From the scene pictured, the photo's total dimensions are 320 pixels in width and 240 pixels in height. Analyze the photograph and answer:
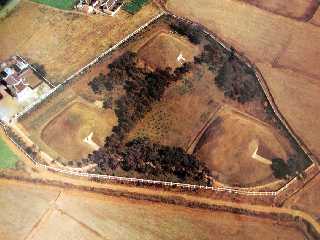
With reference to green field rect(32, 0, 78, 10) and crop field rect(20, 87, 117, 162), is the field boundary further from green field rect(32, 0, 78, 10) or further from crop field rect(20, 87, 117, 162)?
green field rect(32, 0, 78, 10)

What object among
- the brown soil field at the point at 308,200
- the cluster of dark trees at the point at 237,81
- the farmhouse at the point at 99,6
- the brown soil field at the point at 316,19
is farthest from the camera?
the farmhouse at the point at 99,6

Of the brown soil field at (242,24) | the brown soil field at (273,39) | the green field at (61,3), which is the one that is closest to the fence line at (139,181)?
the brown soil field at (273,39)

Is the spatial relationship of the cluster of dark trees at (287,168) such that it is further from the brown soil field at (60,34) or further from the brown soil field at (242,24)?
the brown soil field at (60,34)

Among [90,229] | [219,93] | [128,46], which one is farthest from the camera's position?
[128,46]

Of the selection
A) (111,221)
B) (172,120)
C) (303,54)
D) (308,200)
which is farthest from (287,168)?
(111,221)

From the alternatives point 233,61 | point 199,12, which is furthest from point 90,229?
point 199,12

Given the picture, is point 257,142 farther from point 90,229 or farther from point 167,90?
point 90,229
